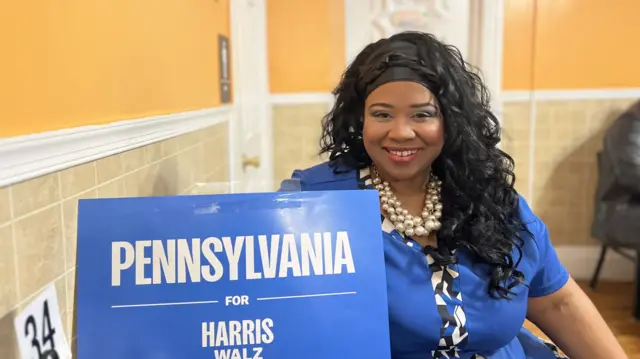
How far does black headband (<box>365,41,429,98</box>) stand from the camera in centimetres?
119

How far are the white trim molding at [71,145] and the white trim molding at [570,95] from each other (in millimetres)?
2258

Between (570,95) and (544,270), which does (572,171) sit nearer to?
(570,95)

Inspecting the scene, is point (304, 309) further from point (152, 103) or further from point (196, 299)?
point (152, 103)

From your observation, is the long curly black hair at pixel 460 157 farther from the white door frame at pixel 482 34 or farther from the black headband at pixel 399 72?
the white door frame at pixel 482 34

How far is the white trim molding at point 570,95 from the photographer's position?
3260 millimetres

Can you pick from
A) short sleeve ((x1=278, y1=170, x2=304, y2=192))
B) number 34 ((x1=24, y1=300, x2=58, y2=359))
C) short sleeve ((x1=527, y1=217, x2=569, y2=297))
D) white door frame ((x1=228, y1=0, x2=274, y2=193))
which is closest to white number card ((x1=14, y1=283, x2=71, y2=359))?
number 34 ((x1=24, y1=300, x2=58, y2=359))

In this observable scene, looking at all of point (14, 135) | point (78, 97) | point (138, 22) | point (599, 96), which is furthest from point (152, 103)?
point (599, 96)

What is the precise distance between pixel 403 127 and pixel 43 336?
0.72 m

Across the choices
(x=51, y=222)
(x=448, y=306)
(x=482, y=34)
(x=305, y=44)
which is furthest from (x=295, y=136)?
(x=51, y=222)

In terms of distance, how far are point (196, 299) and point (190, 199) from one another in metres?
0.15

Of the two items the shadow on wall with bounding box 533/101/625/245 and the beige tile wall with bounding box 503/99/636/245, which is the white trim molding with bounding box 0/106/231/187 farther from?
the shadow on wall with bounding box 533/101/625/245

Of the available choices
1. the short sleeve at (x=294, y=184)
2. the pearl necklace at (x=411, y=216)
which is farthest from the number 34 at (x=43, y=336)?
the pearl necklace at (x=411, y=216)

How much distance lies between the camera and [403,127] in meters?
1.19

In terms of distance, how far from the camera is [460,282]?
3.78 ft
